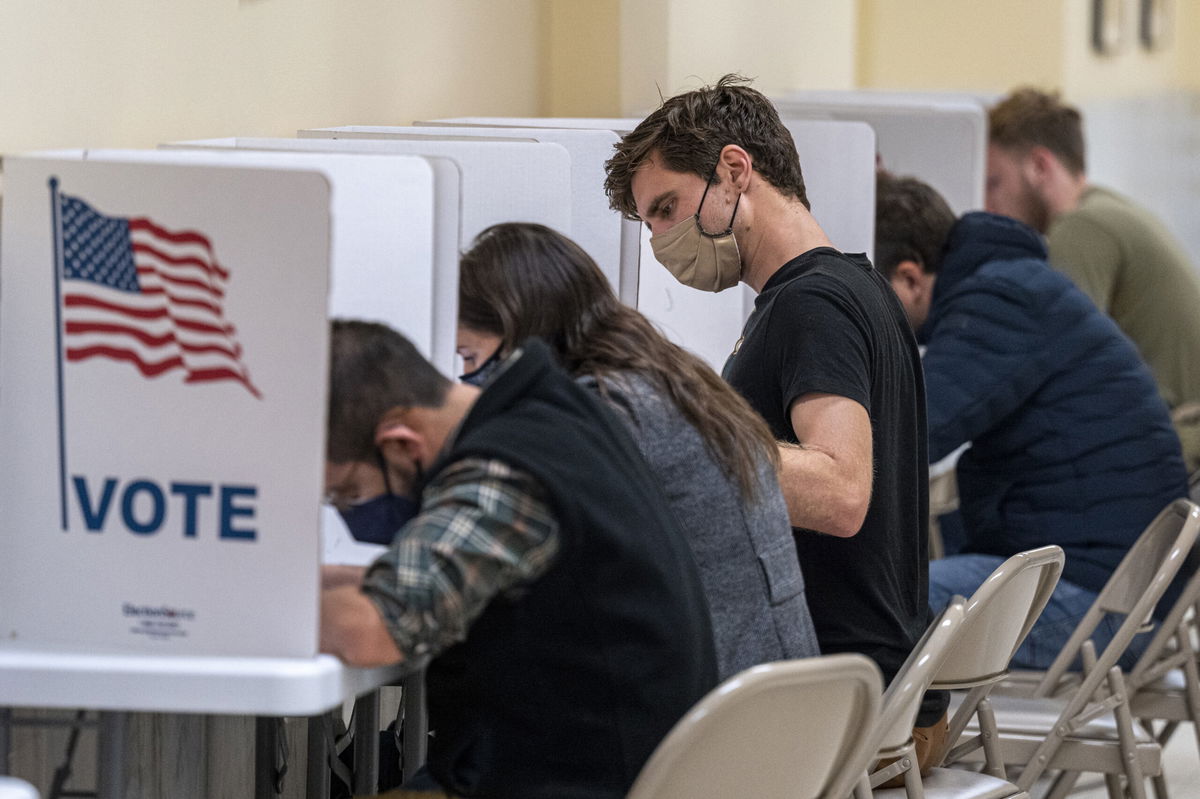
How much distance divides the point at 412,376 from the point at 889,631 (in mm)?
836

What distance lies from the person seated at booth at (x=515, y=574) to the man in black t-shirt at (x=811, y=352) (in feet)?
1.58

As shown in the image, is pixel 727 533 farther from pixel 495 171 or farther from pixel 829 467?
pixel 495 171

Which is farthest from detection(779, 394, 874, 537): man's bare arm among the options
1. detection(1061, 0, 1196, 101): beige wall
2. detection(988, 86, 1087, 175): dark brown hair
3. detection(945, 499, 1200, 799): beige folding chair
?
detection(1061, 0, 1196, 101): beige wall

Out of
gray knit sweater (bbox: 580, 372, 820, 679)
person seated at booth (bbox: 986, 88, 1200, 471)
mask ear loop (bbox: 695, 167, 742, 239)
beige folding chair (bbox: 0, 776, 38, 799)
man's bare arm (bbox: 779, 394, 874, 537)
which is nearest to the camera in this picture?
beige folding chair (bbox: 0, 776, 38, 799)

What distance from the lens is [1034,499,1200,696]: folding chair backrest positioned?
2418 mm

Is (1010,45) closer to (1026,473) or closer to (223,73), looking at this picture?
(1026,473)

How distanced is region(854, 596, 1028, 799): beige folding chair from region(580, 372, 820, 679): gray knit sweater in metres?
0.12

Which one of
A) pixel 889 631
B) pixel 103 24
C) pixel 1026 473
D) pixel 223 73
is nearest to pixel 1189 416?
pixel 1026 473

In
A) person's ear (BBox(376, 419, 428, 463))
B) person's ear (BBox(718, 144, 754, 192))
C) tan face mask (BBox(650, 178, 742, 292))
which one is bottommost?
person's ear (BBox(376, 419, 428, 463))

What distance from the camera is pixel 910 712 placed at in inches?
72.1

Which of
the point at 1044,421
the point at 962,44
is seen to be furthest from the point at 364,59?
the point at 962,44

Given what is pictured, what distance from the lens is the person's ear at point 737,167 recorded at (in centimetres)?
213

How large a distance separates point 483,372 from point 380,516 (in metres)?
0.40

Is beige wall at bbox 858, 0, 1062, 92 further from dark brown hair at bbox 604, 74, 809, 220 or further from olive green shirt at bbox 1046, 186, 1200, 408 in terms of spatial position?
dark brown hair at bbox 604, 74, 809, 220
